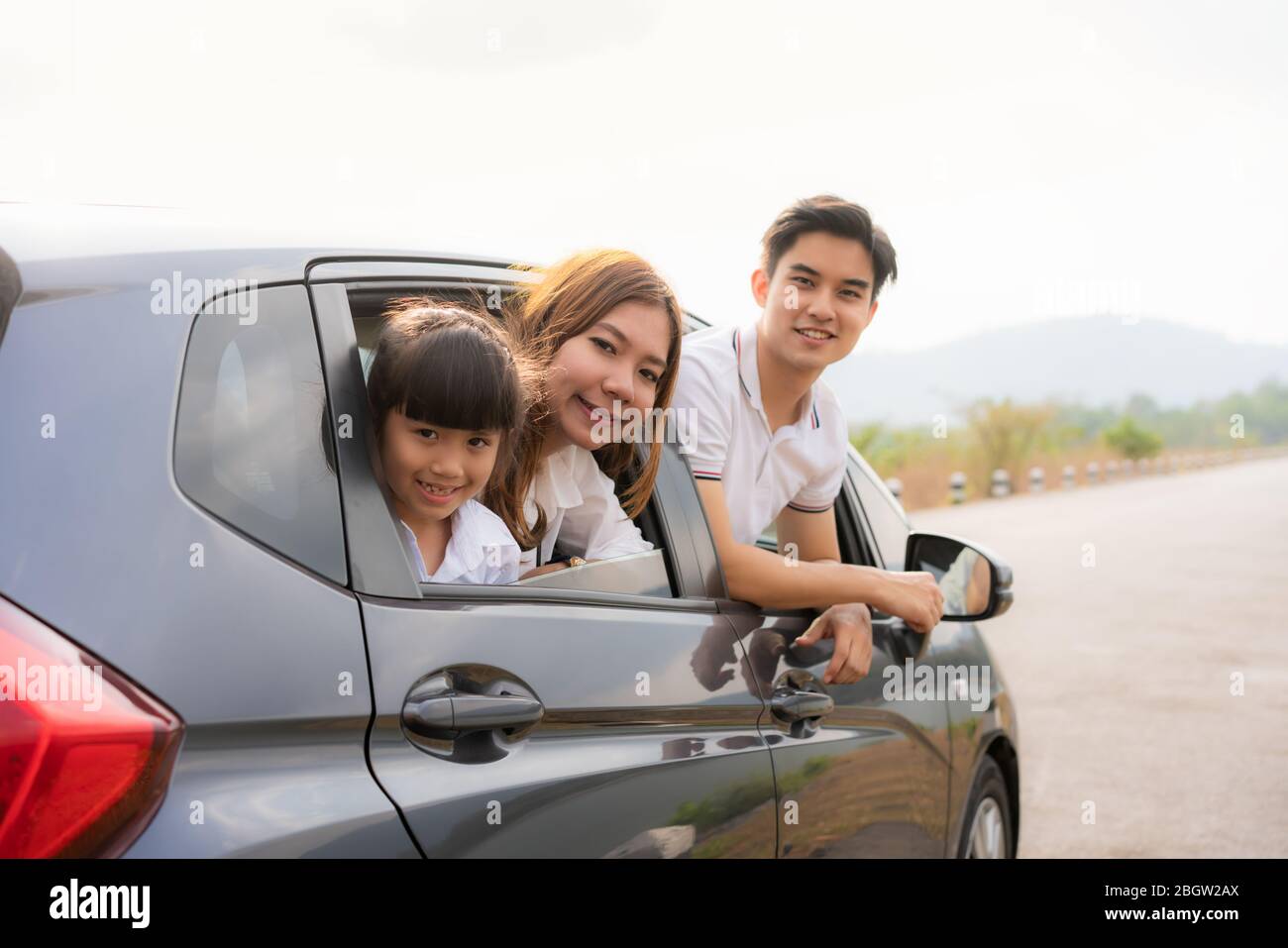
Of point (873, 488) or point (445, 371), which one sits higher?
point (445, 371)

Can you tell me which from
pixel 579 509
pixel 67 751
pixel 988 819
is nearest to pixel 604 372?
pixel 579 509

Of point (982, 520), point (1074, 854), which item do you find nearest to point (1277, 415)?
point (982, 520)

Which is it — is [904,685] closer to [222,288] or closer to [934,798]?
[934,798]

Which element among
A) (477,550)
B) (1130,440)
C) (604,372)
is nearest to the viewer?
(477,550)

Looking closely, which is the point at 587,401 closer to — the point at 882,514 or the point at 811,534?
the point at 811,534

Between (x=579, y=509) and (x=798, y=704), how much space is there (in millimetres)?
615

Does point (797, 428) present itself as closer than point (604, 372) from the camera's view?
No

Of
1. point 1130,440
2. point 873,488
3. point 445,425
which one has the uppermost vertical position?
point 1130,440

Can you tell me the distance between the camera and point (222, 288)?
1828 millimetres

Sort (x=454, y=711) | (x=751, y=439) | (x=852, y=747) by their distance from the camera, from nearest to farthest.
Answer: (x=454, y=711) → (x=852, y=747) → (x=751, y=439)

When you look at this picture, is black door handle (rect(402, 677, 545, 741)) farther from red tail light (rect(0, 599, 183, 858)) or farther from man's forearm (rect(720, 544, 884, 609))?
man's forearm (rect(720, 544, 884, 609))

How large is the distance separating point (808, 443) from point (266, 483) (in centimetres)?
185

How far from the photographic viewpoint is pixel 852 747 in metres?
2.87

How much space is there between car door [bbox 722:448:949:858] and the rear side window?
1.09 metres
